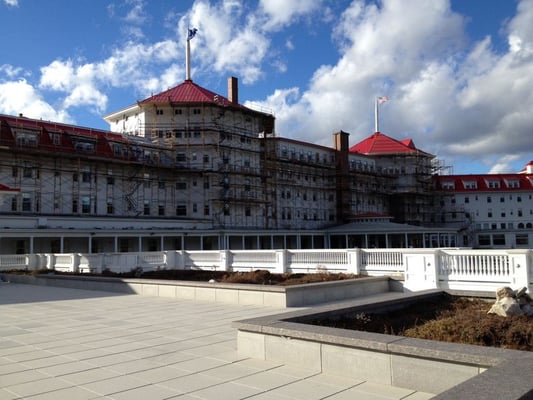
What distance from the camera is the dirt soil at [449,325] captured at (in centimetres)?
729

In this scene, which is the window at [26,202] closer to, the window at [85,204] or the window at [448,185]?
the window at [85,204]

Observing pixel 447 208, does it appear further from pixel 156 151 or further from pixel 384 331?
pixel 384 331

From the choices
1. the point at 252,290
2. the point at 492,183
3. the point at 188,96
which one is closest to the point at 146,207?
the point at 188,96

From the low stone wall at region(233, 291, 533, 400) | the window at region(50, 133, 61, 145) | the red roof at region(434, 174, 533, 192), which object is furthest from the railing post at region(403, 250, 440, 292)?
the red roof at region(434, 174, 533, 192)

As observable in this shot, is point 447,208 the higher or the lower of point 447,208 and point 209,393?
the higher

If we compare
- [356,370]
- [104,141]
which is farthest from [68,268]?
[104,141]

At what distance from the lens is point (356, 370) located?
21.7ft

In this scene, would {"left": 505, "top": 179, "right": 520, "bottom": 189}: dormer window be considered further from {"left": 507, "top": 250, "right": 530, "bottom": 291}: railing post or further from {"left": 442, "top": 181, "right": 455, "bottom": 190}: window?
{"left": 507, "top": 250, "right": 530, "bottom": 291}: railing post

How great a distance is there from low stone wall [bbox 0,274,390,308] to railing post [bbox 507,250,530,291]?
4239 millimetres

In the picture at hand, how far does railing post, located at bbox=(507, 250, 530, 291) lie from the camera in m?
14.8

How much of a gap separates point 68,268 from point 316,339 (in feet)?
85.0

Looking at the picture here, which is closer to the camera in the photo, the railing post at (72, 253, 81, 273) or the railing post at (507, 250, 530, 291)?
the railing post at (507, 250, 530, 291)

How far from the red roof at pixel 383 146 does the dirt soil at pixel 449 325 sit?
95.5 m

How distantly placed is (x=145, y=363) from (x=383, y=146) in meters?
103
